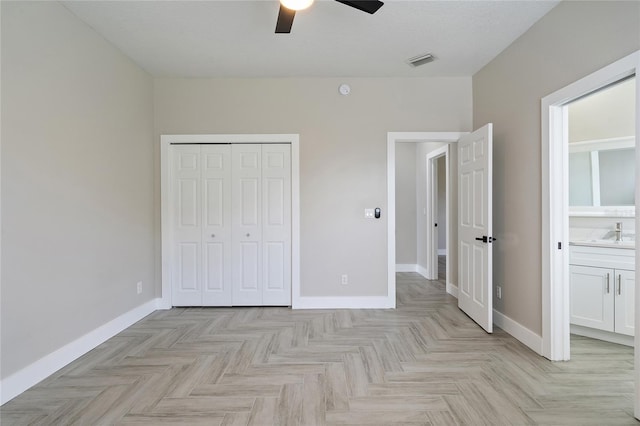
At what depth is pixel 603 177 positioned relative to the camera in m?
3.24

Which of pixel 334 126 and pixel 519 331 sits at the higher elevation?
pixel 334 126

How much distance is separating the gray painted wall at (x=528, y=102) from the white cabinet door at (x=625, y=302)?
673 millimetres

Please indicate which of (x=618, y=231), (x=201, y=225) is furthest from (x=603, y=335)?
(x=201, y=225)

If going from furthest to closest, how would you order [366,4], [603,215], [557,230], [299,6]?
1. [603,215]
2. [557,230]
3. [299,6]
4. [366,4]

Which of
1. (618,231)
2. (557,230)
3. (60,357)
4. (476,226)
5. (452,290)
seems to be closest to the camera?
(60,357)

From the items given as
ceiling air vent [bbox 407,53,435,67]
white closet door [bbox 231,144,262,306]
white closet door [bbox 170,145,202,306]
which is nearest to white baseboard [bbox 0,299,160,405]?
white closet door [bbox 170,145,202,306]

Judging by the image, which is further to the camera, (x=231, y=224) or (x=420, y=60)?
(x=231, y=224)

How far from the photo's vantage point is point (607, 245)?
8.73 ft

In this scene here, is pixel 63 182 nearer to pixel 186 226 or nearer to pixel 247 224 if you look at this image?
pixel 186 226

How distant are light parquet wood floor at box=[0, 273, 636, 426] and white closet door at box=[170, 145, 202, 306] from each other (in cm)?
63

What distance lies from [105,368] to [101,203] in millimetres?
1426

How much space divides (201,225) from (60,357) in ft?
5.95

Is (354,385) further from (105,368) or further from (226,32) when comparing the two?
(226,32)

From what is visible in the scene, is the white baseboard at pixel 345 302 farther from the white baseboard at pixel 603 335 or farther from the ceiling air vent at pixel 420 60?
the ceiling air vent at pixel 420 60
